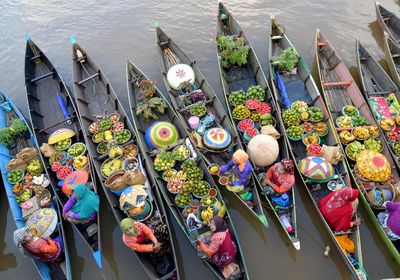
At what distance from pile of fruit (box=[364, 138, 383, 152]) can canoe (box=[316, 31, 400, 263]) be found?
125 millimetres

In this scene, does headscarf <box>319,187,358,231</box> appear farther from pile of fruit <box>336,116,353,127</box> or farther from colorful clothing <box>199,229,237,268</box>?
pile of fruit <box>336,116,353,127</box>

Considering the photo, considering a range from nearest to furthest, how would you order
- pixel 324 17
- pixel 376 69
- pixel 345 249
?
pixel 345 249 < pixel 376 69 < pixel 324 17

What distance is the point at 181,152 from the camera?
27.2 ft

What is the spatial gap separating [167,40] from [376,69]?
7976 mm

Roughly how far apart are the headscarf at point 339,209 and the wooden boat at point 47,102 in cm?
633

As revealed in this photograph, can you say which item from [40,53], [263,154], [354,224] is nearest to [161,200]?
[263,154]

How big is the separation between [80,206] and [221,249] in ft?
11.8

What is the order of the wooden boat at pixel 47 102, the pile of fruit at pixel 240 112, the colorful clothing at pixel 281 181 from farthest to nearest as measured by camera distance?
the wooden boat at pixel 47 102 < the pile of fruit at pixel 240 112 < the colorful clothing at pixel 281 181

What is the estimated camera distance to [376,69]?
10.3 meters

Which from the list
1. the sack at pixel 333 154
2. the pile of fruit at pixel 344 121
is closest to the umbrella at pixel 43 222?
the sack at pixel 333 154

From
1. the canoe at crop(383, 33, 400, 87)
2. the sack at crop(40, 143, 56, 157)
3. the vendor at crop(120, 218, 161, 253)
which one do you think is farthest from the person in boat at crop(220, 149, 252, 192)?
the canoe at crop(383, 33, 400, 87)

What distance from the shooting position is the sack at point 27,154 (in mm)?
8664

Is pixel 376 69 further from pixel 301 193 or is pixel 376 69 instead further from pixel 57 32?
pixel 57 32

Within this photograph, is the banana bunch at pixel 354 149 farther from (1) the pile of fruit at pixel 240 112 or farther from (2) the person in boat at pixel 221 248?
(2) the person in boat at pixel 221 248
